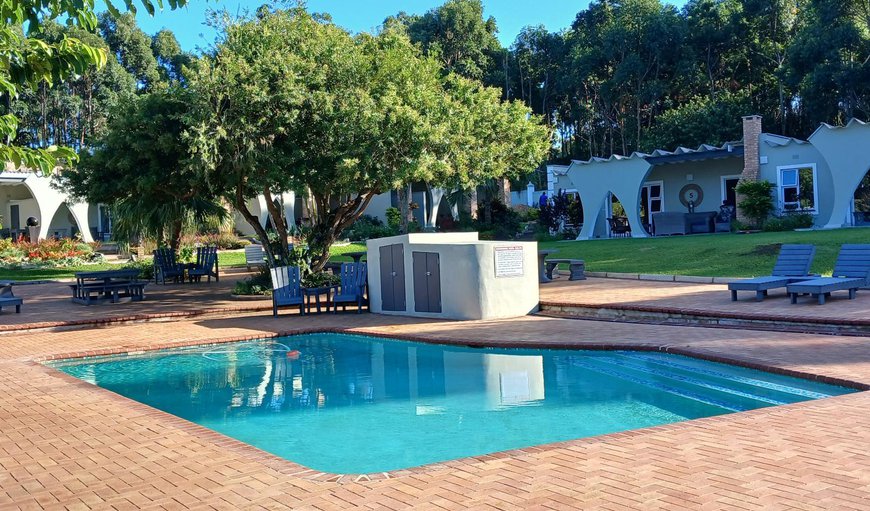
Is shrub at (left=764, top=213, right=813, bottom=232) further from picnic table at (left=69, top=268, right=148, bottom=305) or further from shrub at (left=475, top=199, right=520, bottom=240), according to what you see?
picnic table at (left=69, top=268, right=148, bottom=305)

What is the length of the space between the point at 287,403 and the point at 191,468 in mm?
3722

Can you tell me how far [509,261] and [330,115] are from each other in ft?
16.5

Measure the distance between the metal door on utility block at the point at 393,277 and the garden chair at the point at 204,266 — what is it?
32.5ft

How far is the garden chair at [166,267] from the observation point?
80.8ft

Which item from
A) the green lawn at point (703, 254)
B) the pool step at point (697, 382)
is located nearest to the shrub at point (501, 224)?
the green lawn at point (703, 254)

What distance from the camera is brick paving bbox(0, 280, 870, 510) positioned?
15.5 ft

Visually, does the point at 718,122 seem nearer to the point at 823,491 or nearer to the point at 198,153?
the point at 198,153

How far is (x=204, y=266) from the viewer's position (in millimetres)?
25219

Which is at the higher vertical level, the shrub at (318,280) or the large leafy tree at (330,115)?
the large leafy tree at (330,115)

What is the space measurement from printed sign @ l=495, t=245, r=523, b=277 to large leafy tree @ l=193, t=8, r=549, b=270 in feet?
A: 8.81

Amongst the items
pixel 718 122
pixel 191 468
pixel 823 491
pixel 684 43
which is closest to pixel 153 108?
pixel 191 468

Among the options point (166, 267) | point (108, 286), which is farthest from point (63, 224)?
point (108, 286)

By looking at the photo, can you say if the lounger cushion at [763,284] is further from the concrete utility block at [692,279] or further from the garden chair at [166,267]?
the garden chair at [166,267]

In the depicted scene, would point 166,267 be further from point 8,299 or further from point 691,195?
point 691,195
